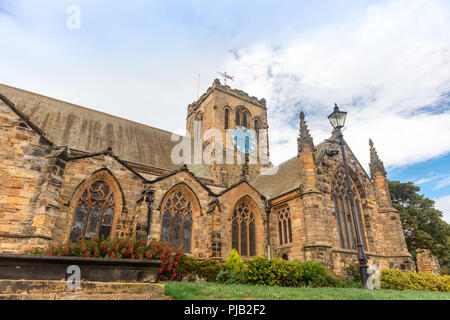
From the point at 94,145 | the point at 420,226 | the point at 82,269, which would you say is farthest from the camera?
the point at 420,226

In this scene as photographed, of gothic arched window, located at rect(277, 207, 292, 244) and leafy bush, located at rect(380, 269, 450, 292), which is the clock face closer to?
gothic arched window, located at rect(277, 207, 292, 244)

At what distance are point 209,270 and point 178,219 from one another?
503cm

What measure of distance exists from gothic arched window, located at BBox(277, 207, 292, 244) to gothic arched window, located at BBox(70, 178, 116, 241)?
10.9 m

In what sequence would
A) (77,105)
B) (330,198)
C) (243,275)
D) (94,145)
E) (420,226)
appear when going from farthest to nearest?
(420,226) < (77,105) < (94,145) < (330,198) < (243,275)

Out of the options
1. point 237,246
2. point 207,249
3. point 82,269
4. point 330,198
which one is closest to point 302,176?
point 330,198

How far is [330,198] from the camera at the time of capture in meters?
17.3

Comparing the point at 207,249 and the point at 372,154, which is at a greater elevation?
the point at 372,154

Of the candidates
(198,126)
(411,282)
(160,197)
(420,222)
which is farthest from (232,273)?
(420,222)

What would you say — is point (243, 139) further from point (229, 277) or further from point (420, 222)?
point (420, 222)

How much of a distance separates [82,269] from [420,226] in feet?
123

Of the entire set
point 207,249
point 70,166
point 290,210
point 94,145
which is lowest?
point 207,249

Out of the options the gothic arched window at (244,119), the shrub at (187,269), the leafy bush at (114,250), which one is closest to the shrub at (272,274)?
the shrub at (187,269)

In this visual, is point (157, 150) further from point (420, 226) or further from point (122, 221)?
point (420, 226)

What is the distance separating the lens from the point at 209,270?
1204 centimetres
